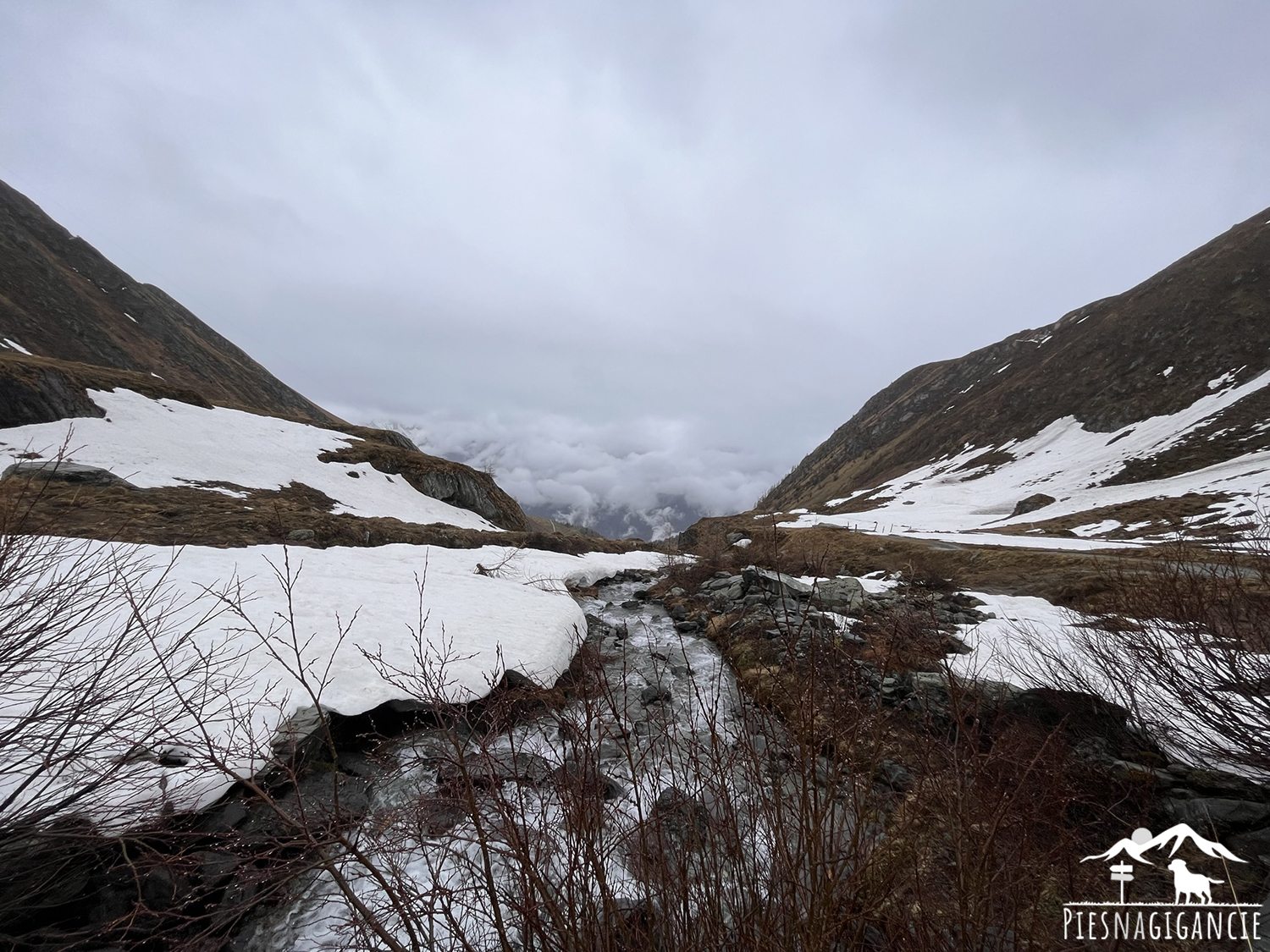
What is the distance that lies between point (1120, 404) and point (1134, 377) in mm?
6119

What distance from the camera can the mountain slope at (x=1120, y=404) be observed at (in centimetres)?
3903

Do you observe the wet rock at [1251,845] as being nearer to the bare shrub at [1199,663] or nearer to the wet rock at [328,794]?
the bare shrub at [1199,663]

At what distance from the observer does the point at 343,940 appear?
14.9 ft

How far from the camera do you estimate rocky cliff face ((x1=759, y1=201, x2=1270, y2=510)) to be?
4072 cm

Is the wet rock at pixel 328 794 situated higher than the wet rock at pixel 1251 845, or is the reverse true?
the wet rock at pixel 328 794

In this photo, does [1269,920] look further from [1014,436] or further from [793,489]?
[793,489]

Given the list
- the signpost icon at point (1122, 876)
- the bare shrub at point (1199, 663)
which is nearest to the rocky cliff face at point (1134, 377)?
the bare shrub at point (1199, 663)

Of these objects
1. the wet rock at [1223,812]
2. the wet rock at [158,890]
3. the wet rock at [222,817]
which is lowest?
the wet rock at [1223,812]

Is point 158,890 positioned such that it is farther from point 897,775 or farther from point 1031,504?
point 1031,504

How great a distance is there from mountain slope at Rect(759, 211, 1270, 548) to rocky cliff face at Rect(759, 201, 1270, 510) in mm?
176

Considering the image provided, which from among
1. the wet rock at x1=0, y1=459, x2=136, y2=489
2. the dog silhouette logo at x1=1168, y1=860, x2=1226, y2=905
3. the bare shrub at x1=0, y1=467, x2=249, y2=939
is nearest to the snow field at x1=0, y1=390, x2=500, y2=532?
the wet rock at x1=0, y1=459, x2=136, y2=489

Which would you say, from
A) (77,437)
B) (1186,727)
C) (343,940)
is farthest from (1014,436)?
(77,437)

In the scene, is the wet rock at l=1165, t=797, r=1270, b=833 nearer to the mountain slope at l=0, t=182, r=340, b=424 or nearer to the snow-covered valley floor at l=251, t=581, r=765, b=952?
the snow-covered valley floor at l=251, t=581, r=765, b=952

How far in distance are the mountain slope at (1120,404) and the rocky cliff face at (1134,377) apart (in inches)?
6.9
